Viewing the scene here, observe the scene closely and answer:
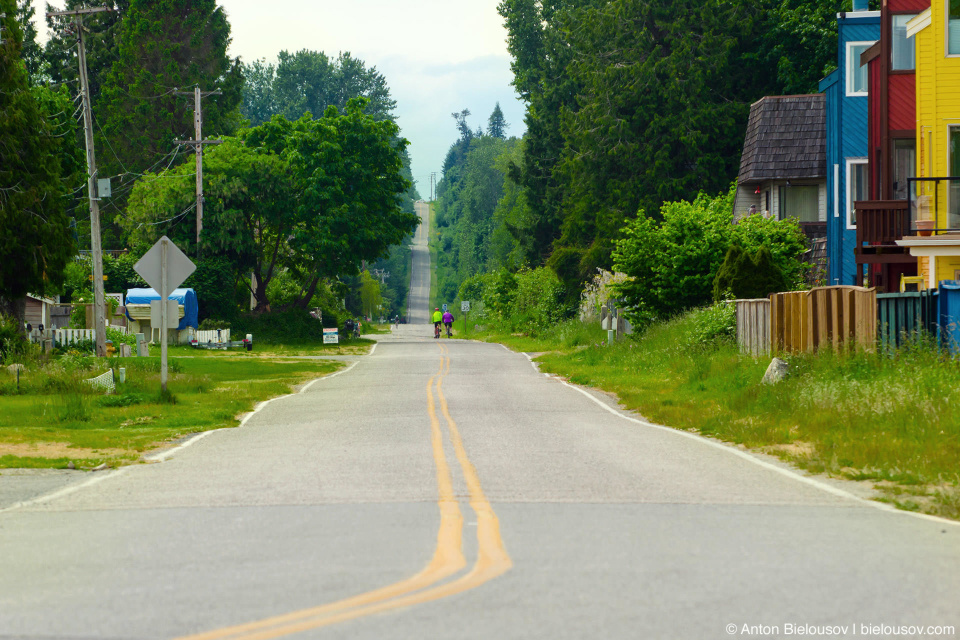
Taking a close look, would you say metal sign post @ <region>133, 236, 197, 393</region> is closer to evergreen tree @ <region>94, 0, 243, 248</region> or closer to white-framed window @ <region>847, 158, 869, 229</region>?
white-framed window @ <region>847, 158, 869, 229</region>

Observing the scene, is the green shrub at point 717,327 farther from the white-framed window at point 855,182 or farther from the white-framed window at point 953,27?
the white-framed window at point 953,27

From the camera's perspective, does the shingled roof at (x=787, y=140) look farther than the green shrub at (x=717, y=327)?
Yes

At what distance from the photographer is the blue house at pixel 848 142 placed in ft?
106

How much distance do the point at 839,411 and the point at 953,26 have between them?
1347 cm

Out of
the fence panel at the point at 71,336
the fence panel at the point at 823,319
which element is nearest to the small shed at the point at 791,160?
the fence panel at the point at 823,319

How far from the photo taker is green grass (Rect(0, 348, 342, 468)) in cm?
1498

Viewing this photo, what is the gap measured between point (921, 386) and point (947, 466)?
3671mm

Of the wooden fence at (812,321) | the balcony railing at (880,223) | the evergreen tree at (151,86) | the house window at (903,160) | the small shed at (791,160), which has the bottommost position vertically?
the wooden fence at (812,321)

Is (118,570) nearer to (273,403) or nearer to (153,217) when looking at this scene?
(273,403)

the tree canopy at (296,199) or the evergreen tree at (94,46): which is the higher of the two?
the evergreen tree at (94,46)

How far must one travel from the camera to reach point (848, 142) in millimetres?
32438

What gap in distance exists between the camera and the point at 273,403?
22.8m

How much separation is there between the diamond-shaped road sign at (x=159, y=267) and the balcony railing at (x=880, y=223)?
1500 centimetres

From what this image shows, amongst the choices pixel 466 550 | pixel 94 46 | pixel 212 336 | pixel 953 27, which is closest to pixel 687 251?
pixel 953 27
